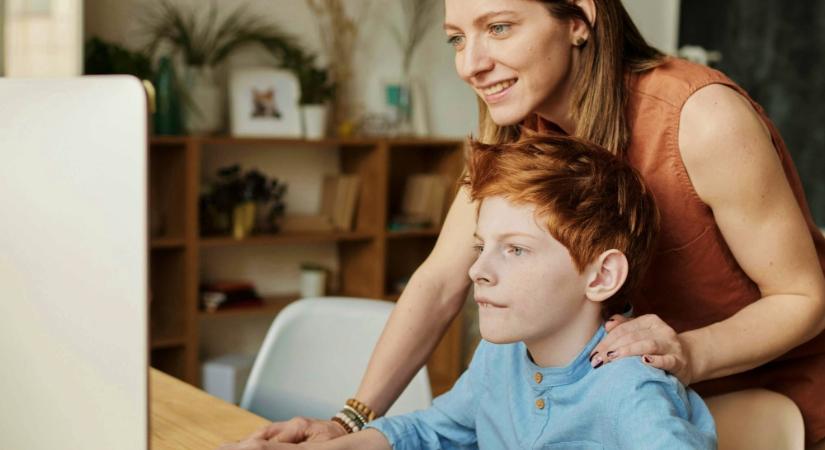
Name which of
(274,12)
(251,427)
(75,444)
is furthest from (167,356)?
(75,444)

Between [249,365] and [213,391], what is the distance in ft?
0.63

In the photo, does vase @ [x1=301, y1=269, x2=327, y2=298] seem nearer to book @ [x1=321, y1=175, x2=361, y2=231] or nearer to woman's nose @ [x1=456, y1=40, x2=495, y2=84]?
book @ [x1=321, y1=175, x2=361, y2=231]

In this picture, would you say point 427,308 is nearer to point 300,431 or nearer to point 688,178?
point 300,431

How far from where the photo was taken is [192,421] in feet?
4.89

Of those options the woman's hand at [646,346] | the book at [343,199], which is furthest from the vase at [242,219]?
the woman's hand at [646,346]

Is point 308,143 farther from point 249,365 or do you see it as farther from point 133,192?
point 133,192

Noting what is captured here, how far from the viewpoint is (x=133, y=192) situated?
2.15 feet

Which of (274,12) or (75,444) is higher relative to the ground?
(274,12)

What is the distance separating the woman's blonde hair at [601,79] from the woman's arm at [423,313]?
248mm

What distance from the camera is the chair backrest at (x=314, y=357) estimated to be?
1919 mm

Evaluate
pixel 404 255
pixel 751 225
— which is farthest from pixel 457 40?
pixel 404 255

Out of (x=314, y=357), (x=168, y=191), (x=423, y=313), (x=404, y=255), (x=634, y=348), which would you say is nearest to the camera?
(x=634, y=348)

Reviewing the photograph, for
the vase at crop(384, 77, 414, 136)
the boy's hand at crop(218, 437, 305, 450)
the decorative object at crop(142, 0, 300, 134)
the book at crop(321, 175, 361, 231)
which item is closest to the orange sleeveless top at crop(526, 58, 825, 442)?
the boy's hand at crop(218, 437, 305, 450)

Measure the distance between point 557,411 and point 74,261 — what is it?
2.17ft
